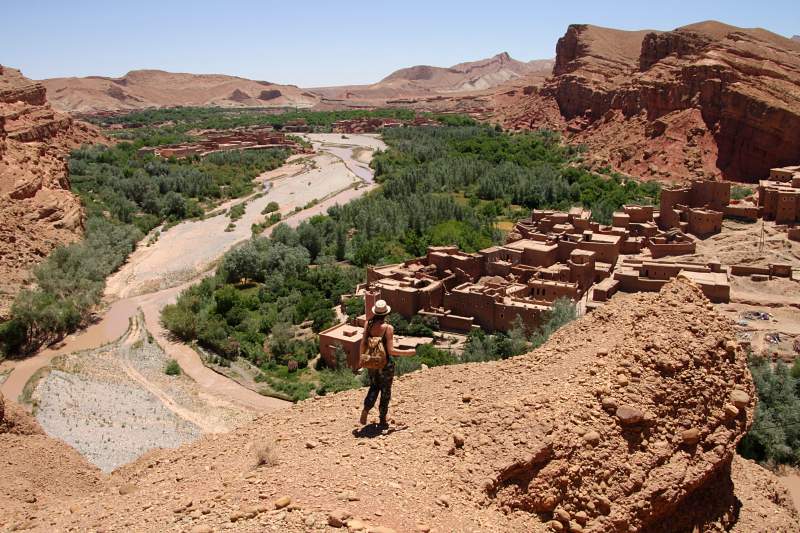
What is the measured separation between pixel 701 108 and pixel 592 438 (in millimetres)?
49631

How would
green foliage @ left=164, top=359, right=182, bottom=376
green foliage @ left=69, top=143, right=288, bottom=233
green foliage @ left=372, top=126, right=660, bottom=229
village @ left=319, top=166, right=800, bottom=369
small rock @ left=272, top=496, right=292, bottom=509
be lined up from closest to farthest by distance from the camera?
small rock @ left=272, top=496, right=292, bottom=509, green foliage @ left=164, top=359, right=182, bottom=376, village @ left=319, top=166, right=800, bottom=369, green foliage @ left=372, top=126, right=660, bottom=229, green foliage @ left=69, top=143, right=288, bottom=233

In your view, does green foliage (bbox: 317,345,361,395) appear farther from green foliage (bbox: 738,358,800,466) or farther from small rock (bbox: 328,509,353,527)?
small rock (bbox: 328,509,353,527)

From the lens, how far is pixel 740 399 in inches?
268

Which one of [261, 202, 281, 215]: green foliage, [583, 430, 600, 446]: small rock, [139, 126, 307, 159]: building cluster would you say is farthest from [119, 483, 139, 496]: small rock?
[139, 126, 307, 159]: building cluster

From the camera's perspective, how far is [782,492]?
26.4ft

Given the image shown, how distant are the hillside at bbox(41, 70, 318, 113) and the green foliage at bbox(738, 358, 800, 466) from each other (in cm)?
13524

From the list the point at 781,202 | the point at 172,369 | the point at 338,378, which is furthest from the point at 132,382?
the point at 781,202

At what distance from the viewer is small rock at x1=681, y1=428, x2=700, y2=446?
248 inches

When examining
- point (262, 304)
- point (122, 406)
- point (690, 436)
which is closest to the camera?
point (690, 436)

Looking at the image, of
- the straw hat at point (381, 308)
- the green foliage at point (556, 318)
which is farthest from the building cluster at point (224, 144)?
the straw hat at point (381, 308)

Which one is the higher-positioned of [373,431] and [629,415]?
[629,415]

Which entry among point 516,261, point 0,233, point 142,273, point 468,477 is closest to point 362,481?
point 468,477

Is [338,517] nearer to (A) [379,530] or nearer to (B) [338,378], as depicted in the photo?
(A) [379,530]

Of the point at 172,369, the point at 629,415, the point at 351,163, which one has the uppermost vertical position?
the point at 629,415
